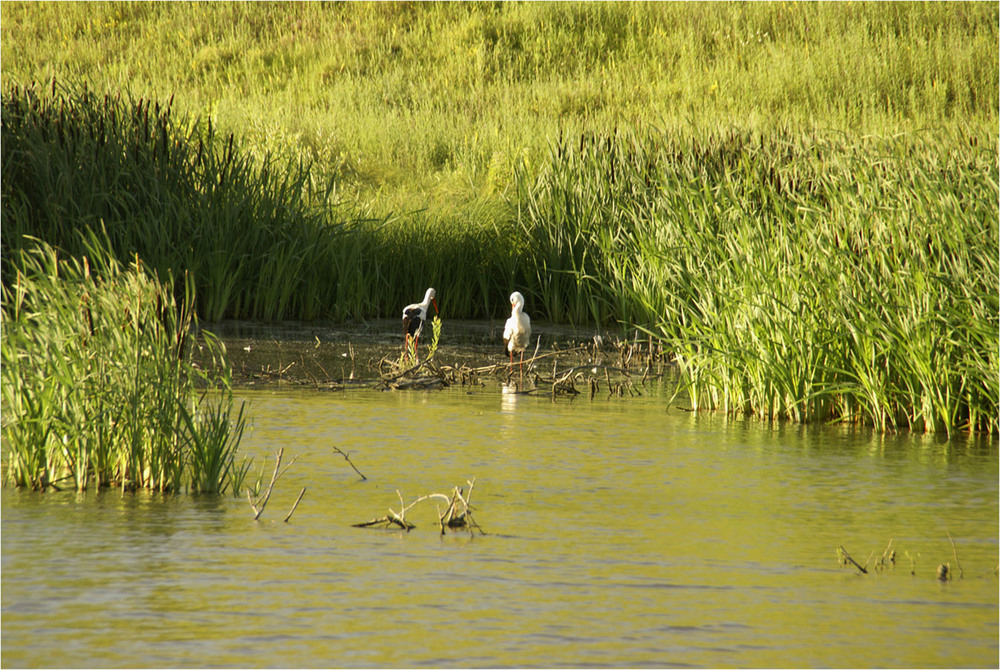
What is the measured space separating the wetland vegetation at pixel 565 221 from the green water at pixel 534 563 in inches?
25.4

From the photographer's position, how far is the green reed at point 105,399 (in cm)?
540

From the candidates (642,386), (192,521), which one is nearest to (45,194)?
(642,386)

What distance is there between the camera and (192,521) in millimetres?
5070

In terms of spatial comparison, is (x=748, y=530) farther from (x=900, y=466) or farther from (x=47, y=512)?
(x=47, y=512)

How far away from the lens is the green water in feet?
12.4

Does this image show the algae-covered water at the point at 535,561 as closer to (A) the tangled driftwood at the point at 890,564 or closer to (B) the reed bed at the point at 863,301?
(A) the tangled driftwood at the point at 890,564

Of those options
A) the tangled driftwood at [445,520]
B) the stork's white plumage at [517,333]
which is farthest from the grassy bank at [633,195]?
the tangled driftwood at [445,520]

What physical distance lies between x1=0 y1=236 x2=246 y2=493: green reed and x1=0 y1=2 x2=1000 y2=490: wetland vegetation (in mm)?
22

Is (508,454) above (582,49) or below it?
below

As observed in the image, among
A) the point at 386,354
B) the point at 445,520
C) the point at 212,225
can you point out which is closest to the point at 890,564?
the point at 445,520

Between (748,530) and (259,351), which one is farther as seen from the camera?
(259,351)

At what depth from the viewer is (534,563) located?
15.1 ft

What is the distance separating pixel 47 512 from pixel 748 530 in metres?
2.80

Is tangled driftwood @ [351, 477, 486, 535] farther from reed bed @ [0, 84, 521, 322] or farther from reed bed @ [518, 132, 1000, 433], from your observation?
reed bed @ [0, 84, 521, 322]
